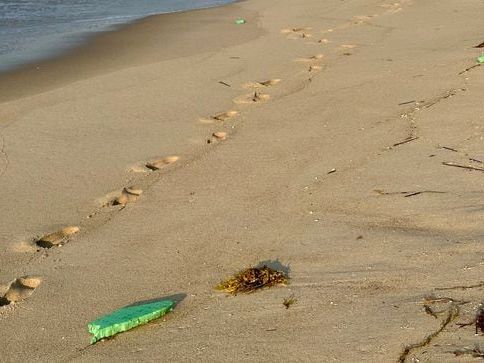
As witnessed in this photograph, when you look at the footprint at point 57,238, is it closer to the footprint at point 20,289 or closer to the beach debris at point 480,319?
the footprint at point 20,289

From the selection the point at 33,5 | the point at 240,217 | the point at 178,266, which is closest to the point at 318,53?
the point at 240,217

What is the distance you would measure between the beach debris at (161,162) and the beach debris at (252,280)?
1.58m

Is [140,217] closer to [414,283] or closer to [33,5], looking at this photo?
[414,283]

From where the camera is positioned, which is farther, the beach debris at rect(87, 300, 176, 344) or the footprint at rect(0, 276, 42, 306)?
the footprint at rect(0, 276, 42, 306)

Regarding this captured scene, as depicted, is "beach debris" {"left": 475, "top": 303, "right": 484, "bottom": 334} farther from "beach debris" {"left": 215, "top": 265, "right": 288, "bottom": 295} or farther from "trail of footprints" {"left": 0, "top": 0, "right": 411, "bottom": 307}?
"trail of footprints" {"left": 0, "top": 0, "right": 411, "bottom": 307}

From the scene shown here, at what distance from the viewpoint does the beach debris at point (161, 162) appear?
4184mm

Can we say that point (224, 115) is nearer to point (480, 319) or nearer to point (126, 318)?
point (126, 318)

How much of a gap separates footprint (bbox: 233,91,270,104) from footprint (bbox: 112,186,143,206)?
5.68 feet

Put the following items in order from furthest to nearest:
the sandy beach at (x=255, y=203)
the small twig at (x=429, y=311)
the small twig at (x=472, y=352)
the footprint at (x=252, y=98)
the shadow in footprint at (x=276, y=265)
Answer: the footprint at (x=252, y=98)
the shadow in footprint at (x=276, y=265)
the sandy beach at (x=255, y=203)
the small twig at (x=429, y=311)
the small twig at (x=472, y=352)

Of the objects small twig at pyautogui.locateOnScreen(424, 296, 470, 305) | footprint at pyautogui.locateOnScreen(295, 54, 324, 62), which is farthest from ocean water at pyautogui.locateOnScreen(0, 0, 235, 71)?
small twig at pyautogui.locateOnScreen(424, 296, 470, 305)

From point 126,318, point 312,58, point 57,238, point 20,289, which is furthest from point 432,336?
point 312,58

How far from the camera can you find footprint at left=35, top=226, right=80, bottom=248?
131 inches

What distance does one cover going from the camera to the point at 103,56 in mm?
7816

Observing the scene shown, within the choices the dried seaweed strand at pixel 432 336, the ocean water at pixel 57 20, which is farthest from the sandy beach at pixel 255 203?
the ocean water at pixel 57 20
